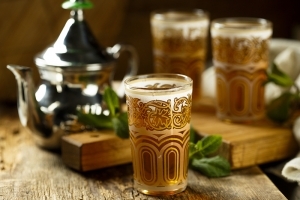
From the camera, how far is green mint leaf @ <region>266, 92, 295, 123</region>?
1.03m

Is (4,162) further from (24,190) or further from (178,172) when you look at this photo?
(178,172)

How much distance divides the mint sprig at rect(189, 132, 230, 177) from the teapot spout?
29cm

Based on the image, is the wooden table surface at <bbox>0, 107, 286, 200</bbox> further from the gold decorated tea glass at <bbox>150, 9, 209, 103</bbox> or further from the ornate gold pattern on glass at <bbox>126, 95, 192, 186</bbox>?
the gold decorated tea glass at <bbox>150, 9, 209, 103</bbox>

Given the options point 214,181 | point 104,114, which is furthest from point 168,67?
point 214,181

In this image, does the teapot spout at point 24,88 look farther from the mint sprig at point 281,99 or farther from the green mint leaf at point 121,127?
the mint sprig at point 281,99

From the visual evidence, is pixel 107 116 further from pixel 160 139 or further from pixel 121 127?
pixel 160 139

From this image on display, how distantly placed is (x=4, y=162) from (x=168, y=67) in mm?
384

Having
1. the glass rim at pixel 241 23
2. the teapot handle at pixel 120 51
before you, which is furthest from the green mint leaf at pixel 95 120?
the glass rim at pixel 241 23

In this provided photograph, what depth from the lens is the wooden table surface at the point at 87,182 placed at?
826 millimetres

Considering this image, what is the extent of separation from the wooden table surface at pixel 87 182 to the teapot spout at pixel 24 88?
0.25 ft

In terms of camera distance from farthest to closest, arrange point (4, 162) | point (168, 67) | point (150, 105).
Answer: point (168, 67)
point (4, 162)
point (150, 105)

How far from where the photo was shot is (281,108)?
1030 mm

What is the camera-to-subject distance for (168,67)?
3.76ft

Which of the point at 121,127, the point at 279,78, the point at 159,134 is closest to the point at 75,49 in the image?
the point at 121,127
